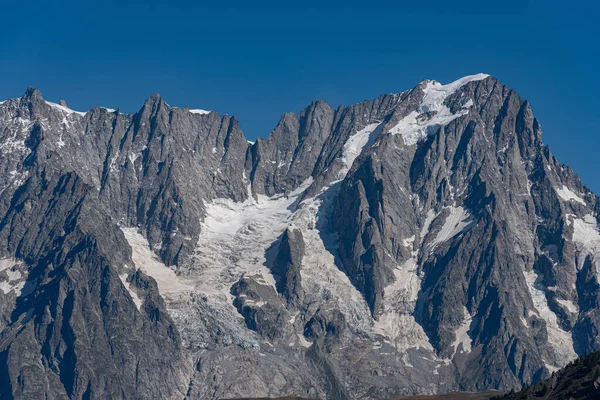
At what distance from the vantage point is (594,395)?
184 metres

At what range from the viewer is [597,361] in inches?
7805

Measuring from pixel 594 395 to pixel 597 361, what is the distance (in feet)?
50.9

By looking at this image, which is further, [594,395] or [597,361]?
[597,361]

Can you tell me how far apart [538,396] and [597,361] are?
34.2 feet

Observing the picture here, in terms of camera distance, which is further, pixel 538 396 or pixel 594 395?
pixel 538 396

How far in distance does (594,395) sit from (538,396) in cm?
1672

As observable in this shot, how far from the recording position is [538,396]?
7844 inches
